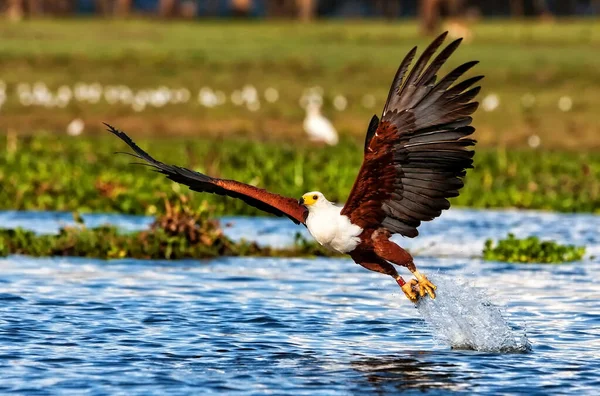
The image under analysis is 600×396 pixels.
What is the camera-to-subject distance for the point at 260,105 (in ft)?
104

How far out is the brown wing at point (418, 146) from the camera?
10.8 metres

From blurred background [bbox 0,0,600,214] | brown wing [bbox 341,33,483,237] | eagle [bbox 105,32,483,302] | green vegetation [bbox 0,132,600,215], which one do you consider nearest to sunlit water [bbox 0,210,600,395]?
eagle [bbox 105,32,483,302]

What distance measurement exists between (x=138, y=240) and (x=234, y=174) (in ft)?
18.5

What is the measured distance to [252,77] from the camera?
3541 cm

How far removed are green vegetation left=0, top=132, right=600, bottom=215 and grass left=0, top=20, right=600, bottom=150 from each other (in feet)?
13.7

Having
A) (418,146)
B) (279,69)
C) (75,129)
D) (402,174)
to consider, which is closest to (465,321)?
(402,174)

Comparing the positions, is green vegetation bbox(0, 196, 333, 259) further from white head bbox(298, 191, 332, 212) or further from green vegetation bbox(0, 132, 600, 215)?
white head bbox(298, 191, 332, 212)

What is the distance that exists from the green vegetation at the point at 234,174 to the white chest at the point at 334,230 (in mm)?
6132

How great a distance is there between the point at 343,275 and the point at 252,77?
2025 cm

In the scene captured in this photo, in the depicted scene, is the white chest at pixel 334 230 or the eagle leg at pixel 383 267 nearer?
the white chest at pixel 334 230

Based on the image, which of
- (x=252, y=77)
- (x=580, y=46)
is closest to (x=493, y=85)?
(x=252, y=77)

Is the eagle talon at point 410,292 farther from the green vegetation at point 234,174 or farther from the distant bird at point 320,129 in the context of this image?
the distant bird at point 320,129

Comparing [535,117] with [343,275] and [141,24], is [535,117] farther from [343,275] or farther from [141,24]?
[141,24]

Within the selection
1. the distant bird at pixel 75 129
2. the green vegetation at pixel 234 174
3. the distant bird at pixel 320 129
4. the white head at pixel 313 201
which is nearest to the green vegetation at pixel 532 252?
the green vegetation at pixel 234 174
